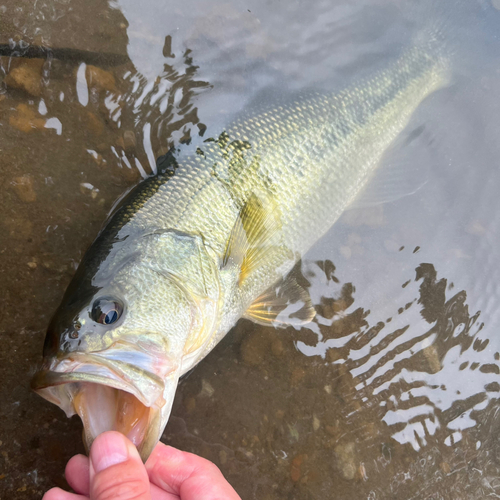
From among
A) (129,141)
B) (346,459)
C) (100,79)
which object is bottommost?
(346,459)

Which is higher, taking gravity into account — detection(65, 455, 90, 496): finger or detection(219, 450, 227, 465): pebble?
detection(65, 455, 90, 496): finger

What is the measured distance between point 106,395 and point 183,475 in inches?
31.1

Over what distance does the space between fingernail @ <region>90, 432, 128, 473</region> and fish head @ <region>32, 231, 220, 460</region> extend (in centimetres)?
15

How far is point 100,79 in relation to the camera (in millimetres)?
2896

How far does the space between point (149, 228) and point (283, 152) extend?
108 cm

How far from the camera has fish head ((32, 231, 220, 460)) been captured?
1.77 metres

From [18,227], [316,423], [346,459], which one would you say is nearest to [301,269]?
[316,423]

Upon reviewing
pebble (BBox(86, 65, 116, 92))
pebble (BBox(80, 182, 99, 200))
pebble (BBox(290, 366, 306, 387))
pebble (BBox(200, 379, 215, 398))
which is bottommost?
pebble (BBox(290, 366, 306, 387))

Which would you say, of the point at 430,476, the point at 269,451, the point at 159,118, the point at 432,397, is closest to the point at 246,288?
the point at 269,451

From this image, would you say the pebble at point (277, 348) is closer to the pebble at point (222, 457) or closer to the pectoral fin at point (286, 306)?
the pectoral fin at point (286, 306)

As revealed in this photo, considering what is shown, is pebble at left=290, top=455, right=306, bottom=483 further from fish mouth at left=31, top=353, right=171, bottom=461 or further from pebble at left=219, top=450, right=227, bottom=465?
fish mouth at left=31, top=353, right=171, bottom=461

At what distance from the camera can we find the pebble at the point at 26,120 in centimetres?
276

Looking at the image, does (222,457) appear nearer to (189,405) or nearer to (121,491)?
(189,405)

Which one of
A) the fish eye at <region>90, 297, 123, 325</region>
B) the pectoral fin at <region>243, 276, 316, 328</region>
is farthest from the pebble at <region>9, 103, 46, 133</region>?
the pectoral fin at <region>243, 276, 316, 328</region>
